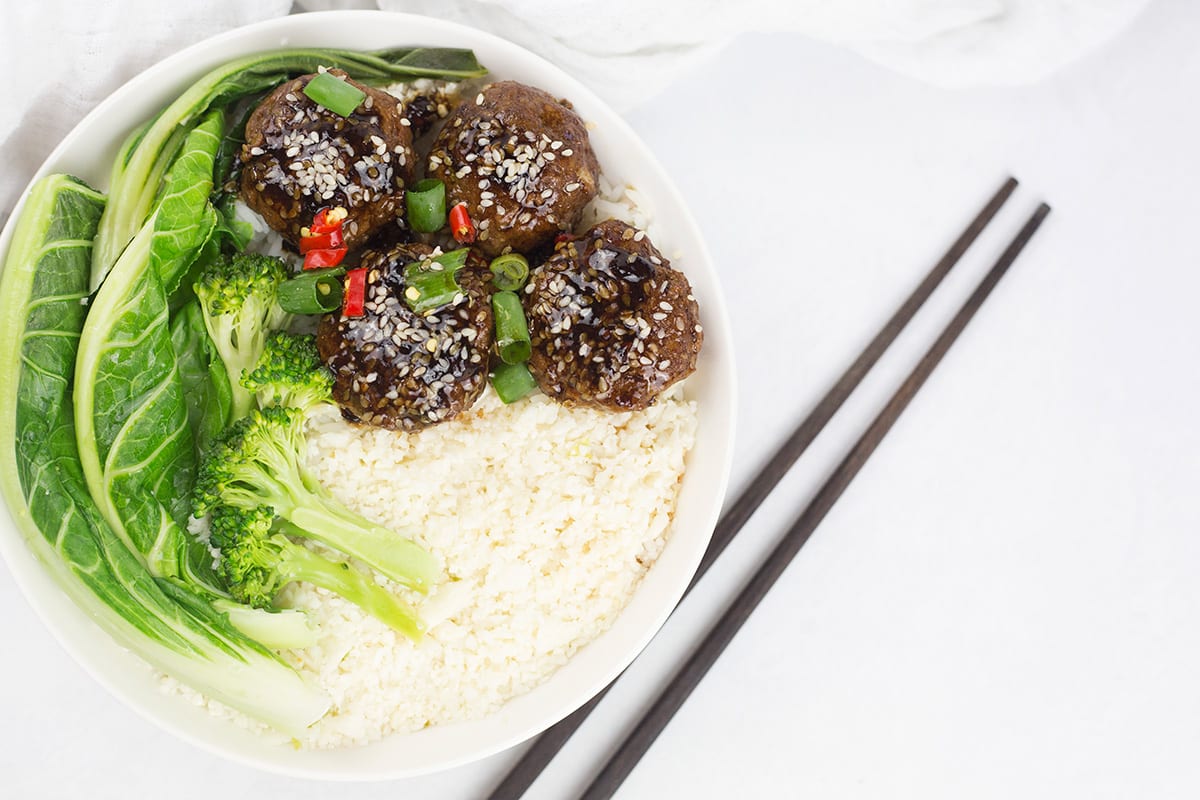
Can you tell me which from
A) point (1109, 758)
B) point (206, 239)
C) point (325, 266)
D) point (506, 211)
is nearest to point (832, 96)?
point (506, 211)

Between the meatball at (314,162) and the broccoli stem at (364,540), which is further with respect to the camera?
the broccoli stem at (364,540)

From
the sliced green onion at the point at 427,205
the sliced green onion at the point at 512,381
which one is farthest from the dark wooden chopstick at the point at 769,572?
the sliced green onion at the point at 427,205

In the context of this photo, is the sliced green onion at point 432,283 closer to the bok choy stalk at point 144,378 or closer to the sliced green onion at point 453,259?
the sliced green onion at point 453,259

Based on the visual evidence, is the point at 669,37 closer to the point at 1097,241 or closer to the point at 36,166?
the point at 1097,241

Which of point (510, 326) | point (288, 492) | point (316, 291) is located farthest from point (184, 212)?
point (510, 326)

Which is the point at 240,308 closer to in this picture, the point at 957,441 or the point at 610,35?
the point at 610,35
